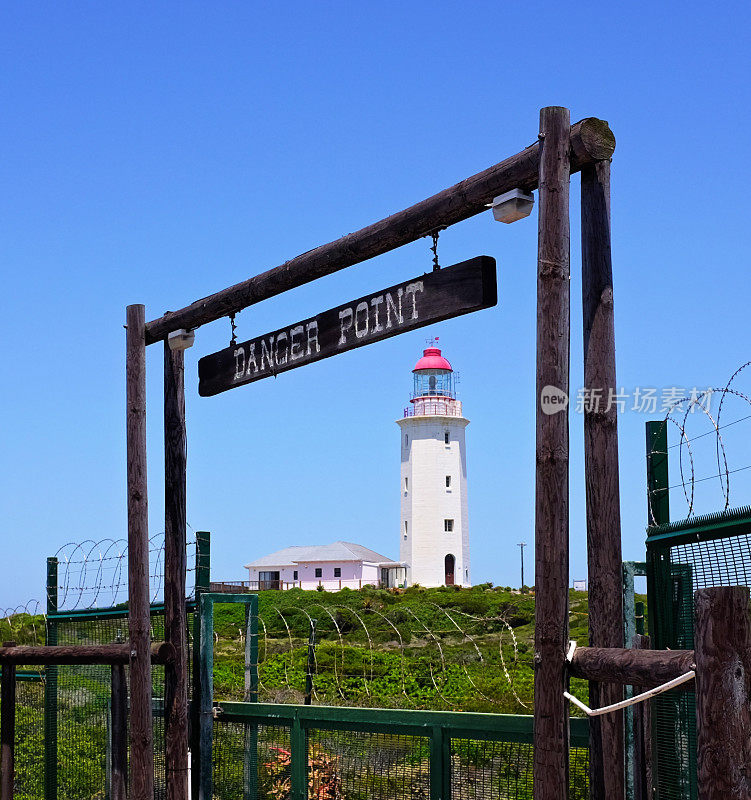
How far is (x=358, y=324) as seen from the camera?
6.02 m

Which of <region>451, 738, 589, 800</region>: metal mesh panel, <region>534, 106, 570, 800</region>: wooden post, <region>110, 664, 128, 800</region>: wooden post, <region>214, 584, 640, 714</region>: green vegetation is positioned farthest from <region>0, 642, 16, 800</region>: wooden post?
<region>534, 106, 570, 800</region>: wooden post

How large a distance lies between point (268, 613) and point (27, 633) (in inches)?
640

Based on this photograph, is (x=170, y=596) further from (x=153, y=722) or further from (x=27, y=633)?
(x=27, y=633)

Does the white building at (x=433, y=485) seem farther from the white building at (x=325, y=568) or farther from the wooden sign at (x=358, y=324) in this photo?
the wooden sign at (x=358, y=324)

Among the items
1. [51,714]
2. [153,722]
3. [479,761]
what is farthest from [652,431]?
[51,714]

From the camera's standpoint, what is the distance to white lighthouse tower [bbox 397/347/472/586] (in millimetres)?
58094

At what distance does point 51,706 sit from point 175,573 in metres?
2.48

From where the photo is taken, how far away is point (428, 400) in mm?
60375

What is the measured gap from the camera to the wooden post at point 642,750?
17.5 ft

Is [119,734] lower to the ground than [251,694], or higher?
lower

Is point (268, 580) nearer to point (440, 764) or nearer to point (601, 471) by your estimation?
point (440, 764)

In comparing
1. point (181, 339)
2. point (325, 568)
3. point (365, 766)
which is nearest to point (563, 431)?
point (365, 766)

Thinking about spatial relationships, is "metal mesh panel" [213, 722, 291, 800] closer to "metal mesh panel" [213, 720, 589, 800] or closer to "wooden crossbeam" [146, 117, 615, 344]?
"metal mesh panel" [213, 720, 589, 800]

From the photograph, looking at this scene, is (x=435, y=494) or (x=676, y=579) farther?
(x=435, y=494)
